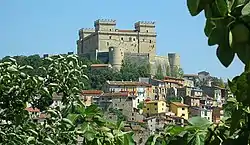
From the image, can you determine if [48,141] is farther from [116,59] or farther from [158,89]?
[116,59]

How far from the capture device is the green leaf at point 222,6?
1003 mm

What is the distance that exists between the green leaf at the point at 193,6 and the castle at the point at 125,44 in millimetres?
78590

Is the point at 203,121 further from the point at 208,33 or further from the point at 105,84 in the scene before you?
the point at 105,84

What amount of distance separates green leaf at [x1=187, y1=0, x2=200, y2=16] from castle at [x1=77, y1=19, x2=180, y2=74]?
78590 mm

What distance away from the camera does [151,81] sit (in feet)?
246

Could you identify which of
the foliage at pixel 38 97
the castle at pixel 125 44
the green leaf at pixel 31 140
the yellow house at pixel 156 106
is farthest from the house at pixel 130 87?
the green leaf at pixel 31 140

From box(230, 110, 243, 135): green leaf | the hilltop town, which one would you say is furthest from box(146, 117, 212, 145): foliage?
the hilltop town

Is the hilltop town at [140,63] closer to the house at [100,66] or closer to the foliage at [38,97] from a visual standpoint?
the house at [100,66]

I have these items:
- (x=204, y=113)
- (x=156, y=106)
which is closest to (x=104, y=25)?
(x=156, y=106)

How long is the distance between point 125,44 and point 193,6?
3328 inches

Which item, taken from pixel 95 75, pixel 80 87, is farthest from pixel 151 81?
pixel 80 87

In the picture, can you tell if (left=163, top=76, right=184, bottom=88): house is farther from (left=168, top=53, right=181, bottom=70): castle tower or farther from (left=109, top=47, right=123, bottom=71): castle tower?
(left=168, top=53, right=181, bottom=70): castle tower

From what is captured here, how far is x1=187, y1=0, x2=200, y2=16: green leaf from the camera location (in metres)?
0.99

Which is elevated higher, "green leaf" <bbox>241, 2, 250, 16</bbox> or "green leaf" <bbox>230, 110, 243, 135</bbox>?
"green leaf" <bbox>241, 2, 250, 16</bbox>
